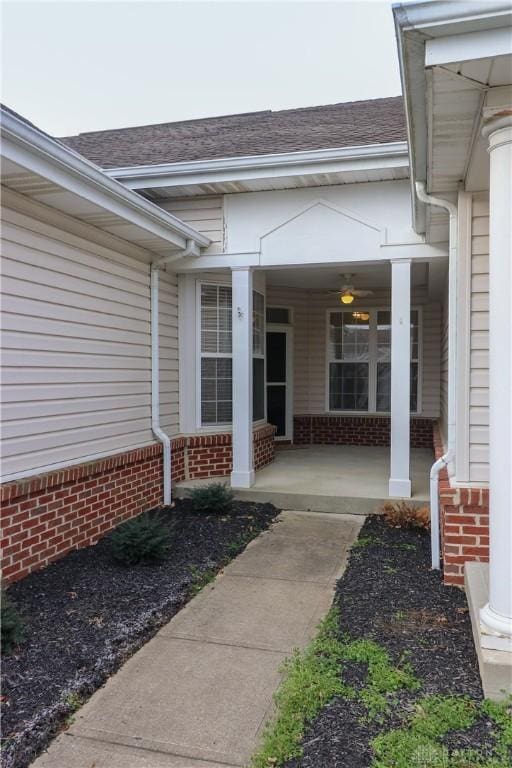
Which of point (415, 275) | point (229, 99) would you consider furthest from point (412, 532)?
point (229, 99)

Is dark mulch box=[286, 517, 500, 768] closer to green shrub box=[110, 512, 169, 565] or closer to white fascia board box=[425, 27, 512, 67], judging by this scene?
green shrub box=[110, 512, 169, 565]

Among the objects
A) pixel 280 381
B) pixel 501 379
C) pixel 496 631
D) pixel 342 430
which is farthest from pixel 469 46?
pixel 342 430

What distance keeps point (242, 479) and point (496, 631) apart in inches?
162

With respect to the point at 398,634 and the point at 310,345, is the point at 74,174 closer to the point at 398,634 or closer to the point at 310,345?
the point at 398,634

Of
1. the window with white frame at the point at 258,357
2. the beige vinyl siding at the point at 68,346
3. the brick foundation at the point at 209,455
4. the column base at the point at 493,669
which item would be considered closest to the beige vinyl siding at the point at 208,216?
the beige vinyl siding at the point at 68,346

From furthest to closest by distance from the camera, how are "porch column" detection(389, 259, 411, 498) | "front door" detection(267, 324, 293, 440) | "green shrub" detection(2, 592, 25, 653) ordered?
"front door" detection(267, 324, 293, 440) < "porch column" detection(389, 259, 411, 498) < "green shrub" detection(2, 592, 25, 653)

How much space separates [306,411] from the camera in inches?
408

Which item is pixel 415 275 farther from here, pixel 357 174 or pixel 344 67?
pixel 344 67

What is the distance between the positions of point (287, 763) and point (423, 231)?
193 inches

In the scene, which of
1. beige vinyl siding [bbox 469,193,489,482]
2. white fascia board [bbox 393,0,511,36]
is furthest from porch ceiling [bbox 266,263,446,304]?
white fascia board [bbox 393,0,511,36]

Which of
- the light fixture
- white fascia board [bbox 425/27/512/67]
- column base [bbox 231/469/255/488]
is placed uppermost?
white fascia board [bbox 425/27/512/67]

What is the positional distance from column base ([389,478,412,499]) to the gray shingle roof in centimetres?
349

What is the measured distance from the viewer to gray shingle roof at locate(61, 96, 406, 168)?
6.24 metres

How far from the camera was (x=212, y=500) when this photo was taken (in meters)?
5.89
